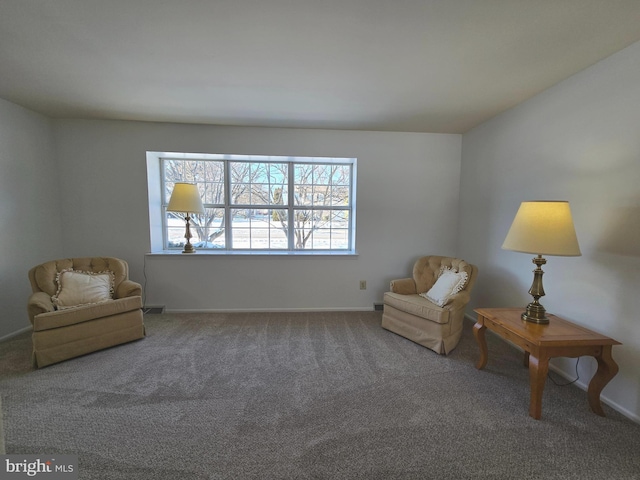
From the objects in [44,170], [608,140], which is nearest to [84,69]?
[44,170]

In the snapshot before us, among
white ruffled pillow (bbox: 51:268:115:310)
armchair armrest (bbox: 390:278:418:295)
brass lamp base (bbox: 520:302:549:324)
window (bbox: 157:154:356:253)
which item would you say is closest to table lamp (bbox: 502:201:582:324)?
brass lamp base (bbox: 520:302:549:324)

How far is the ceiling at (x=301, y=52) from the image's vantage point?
1.42 m

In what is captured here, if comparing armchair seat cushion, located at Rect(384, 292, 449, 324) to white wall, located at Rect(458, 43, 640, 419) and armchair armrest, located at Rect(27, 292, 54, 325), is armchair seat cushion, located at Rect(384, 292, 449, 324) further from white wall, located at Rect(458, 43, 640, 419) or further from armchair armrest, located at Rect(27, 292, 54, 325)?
armchair armrest, located at Rect(27, 292, 54, 325)

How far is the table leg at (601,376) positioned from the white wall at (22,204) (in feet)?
16.2

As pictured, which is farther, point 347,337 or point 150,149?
point 150,149

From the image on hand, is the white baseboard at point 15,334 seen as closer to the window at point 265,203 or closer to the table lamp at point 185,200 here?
the window at point 265,203

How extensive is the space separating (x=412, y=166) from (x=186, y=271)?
320cm

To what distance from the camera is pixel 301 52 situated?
1.77m

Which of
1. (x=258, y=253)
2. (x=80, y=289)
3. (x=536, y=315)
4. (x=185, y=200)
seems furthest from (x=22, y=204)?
(x=536, y=315)

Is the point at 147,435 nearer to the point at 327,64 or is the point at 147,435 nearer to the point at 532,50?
the point at 327,64

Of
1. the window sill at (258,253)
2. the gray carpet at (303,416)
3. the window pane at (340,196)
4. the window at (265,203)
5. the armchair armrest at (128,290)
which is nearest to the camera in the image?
the gray carpet at (303,416)

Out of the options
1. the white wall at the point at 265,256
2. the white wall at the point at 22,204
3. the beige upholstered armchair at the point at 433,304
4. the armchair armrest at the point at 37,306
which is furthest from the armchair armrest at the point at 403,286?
the white wall at the point at 22,204

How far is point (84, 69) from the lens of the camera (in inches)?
78.4

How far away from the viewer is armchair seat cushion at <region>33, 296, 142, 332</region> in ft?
6.91
